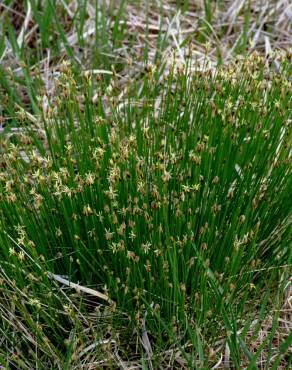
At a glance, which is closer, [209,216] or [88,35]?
[209,216]

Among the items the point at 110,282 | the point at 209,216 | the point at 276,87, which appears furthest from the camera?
the point at 276,87

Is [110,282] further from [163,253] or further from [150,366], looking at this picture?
[150,366]

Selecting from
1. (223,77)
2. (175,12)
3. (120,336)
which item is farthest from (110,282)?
(175,12)

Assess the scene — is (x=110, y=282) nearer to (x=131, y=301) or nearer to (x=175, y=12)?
(x=131, y=301)

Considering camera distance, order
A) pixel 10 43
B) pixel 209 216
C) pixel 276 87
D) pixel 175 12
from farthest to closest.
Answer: pixel 175 12 → pixel 10 43 → pixel 276 87 → pixel 209 216

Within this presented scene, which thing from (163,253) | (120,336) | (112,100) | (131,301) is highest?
(112,100)

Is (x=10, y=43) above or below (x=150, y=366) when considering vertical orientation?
above
